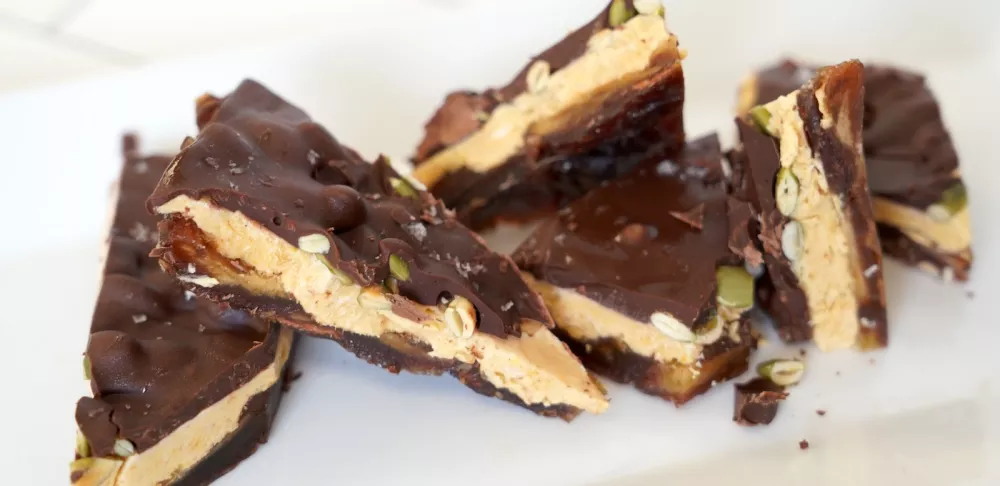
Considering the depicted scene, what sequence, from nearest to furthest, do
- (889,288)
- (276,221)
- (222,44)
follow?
(276,221) < (889,288) < (222,44)

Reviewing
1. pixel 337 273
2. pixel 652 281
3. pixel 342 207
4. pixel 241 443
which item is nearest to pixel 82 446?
pixel 241 443

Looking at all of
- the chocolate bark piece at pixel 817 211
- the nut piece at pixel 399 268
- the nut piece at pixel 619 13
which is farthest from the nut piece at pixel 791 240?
the nut piece at pixel 399 268

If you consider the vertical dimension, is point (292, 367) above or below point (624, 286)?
below

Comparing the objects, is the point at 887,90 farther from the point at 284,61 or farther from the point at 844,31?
the point at 284,61

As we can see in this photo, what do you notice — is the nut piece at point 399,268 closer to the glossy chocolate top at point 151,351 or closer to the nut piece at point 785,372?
the glossy chocolate top at point 151,351

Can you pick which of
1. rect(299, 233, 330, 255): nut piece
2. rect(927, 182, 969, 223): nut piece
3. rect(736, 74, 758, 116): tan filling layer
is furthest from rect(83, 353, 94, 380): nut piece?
rect(927, 182, 969, 223): nut piece

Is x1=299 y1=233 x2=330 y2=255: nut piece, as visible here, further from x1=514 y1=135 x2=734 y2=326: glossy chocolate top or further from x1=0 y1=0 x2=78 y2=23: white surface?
x1=0 y1=0 x2=78 y2=23: white surface

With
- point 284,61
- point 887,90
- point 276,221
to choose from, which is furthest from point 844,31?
point 276,221
